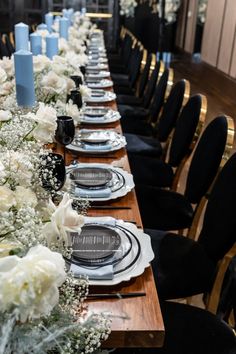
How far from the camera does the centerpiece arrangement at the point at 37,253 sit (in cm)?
57

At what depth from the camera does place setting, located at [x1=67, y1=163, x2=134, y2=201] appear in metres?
1.44

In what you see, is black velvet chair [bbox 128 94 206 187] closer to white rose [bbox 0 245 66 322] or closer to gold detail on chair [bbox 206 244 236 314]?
gold detail on chair [bbox 206 244 236 314]

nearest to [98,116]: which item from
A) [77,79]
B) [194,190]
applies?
[77,79]

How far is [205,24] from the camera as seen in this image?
7379 millimetres

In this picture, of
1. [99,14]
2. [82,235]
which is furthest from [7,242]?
[99,14]

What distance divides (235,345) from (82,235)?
55 centimetres

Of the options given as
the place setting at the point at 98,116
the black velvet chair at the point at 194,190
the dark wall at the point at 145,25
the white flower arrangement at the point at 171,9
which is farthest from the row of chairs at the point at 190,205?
the dark wall at the point at 145,25

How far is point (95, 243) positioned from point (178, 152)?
4.29ft

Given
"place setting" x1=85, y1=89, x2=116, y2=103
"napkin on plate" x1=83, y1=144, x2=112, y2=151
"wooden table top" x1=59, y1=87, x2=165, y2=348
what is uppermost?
"napkin on plate" x1=83, y1=144, x2=112, y2=151

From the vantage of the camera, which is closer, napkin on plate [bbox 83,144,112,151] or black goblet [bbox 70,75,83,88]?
napkin on plate [bbox 83,144,112,151]

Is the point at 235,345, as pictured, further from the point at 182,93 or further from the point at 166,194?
the point at 182,93

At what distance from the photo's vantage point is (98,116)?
98.1 inches

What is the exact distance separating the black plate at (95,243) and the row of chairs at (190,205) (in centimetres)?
34

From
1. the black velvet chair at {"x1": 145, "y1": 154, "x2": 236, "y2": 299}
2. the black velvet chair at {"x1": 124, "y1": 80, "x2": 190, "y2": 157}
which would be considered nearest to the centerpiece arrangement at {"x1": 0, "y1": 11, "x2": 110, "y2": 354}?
the black velvet chair at {"x1": 145, "y1": 154, "x2": 236, "y2": 299}
